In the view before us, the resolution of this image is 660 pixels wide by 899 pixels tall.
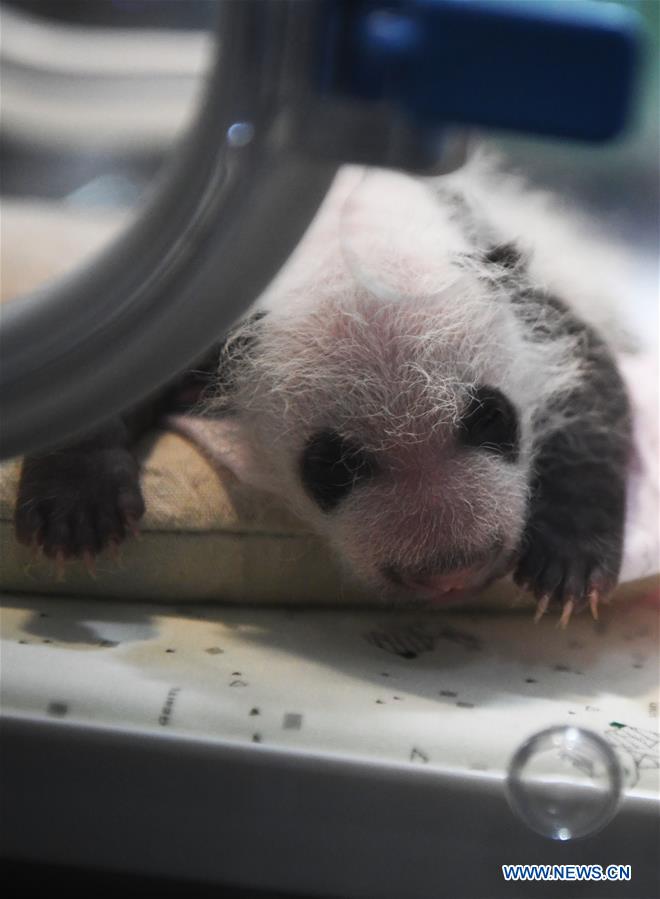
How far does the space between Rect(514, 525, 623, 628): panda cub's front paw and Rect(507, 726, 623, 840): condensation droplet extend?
A: 0.32 metres

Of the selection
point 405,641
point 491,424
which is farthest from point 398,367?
point 405,641

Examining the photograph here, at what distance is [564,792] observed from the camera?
2.86ft

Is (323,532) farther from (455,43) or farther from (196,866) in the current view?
(455,43)

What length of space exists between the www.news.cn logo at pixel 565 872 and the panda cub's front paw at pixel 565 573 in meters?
0.35

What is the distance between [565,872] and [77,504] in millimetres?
645

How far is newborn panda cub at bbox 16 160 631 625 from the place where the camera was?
1049 millimetres

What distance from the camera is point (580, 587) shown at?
1.20 metres

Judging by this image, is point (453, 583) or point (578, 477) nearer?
point (453, 583)

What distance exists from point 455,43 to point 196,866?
73cm

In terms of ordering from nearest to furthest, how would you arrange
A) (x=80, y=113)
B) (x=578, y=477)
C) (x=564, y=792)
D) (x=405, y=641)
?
(x=564, y=792)
(x=405, y=641)
(x=578, y=477)
(x=80, y=113)

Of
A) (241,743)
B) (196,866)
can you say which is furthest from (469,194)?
(196,866)

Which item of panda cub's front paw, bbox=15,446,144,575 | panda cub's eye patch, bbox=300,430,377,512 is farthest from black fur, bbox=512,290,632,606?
panda cub's front paw, bbox=15,446,144,575

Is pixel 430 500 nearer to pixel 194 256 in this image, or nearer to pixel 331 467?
pixel 331 467

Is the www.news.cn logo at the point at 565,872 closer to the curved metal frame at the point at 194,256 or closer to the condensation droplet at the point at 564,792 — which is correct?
the condensation droplet at the point at 564,792
